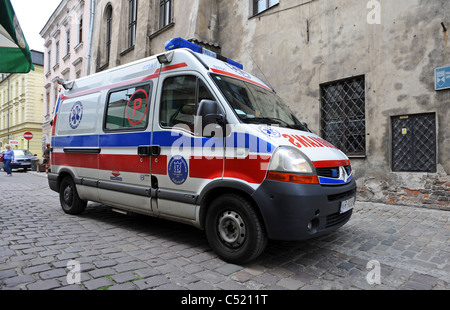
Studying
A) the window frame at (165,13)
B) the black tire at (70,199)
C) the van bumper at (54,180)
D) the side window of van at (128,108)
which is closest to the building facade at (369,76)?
the window frame at (165,13)

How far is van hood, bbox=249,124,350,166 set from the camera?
2896 mm

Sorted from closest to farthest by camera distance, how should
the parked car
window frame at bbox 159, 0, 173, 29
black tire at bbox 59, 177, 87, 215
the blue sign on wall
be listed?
black tire at bbox 59, 177, 87, 215 < the blue sign on wall < window frame at bbox 159, 0, 173, 29 < the parked car

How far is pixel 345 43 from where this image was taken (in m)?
6.94

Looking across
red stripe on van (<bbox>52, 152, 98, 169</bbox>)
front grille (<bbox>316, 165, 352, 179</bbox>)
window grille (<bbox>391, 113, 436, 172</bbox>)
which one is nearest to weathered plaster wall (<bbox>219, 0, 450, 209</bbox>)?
window grille (<bbox>391, 113, 436, 172</bbox>)

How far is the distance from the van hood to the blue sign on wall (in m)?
3.70

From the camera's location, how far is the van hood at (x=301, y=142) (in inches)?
114

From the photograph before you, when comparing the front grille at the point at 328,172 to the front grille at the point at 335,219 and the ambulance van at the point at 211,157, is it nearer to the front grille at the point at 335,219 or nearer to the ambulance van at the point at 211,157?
the ambulance van at the point at 211,157

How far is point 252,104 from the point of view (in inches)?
136

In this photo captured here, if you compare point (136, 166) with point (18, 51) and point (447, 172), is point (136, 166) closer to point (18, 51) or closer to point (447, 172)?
point (18, 51)

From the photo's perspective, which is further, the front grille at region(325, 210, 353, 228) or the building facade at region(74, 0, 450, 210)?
the building facade at region(74, 0, 450, 210)

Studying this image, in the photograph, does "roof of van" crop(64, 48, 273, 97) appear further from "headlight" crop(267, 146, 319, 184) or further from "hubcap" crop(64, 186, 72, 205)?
"hubcap" crop(64, 186, 72, 205)

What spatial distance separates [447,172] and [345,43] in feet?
11.5

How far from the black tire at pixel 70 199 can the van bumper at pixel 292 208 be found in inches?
149

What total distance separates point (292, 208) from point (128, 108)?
8.96ft
